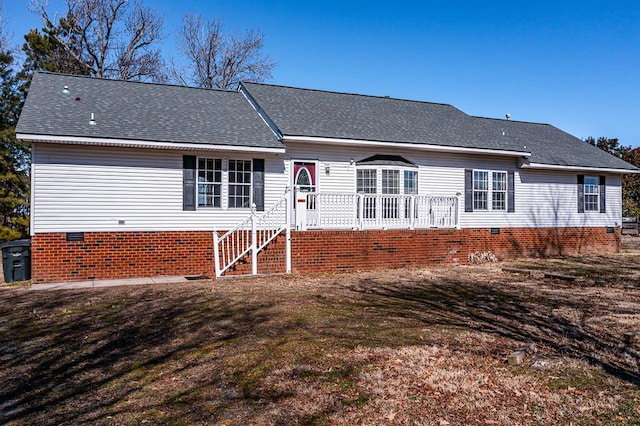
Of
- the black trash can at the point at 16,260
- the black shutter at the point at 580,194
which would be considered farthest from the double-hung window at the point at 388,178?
the black trash can at the point at 16,260

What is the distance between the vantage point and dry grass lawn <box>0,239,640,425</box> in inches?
163

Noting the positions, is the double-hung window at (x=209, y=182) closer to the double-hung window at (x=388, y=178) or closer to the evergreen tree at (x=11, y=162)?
the double-hung window at (x=388, y=178)

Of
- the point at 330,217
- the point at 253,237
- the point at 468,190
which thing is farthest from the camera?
the point at 468,190

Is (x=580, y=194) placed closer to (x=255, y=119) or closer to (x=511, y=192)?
(x=511, y=192)

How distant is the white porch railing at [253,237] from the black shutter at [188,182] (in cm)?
128

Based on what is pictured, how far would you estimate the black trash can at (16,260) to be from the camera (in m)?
12.0

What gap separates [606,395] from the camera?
14.7 ft

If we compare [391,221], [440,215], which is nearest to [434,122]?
[440,215]

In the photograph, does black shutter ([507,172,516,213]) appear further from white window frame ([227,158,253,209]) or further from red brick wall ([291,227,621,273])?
white window frame ([227,158,253,209])

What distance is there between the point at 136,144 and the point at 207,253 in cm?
335

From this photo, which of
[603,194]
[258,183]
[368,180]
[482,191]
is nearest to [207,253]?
[258,183]

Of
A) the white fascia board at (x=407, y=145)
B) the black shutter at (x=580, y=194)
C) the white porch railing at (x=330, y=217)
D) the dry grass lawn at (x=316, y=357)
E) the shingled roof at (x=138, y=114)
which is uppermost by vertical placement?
the shingled roof at (x=138, y=114)

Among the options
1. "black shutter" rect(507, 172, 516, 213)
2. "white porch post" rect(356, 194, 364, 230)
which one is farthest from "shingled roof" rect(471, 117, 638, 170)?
A: "white porch post" rect(356, 194, 364, 230)

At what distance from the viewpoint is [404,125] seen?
17.4 metres
